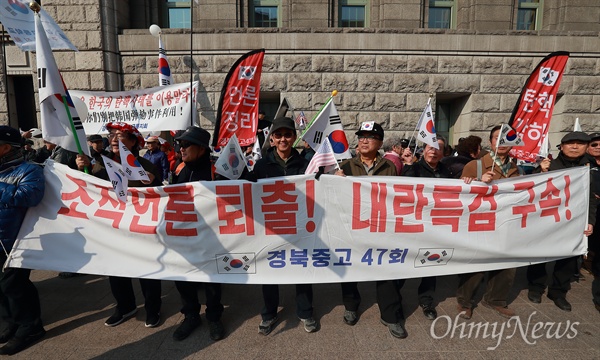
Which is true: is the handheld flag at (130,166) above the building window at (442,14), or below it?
below

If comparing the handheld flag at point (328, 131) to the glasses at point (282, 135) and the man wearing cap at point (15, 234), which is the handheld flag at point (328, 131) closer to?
the glasses at point (282, 135)

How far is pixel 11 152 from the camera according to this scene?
8.94 feet

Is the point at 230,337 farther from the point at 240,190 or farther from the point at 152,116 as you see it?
the point at 152,116

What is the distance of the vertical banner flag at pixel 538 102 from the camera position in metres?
4.09

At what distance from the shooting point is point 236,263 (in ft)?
9.66

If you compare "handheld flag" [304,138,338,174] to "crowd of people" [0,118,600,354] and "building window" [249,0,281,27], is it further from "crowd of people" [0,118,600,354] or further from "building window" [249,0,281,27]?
"building window" [249,0,281,27]

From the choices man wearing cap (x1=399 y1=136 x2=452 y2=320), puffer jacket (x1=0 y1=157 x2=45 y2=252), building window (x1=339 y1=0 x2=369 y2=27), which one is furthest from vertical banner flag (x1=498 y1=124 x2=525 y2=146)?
building window (x1=339 y1=0 x2=369 y2=27)

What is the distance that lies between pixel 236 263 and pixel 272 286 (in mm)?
438

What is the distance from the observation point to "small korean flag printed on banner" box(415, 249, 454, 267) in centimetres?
304

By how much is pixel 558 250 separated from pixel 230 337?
11.2 feet

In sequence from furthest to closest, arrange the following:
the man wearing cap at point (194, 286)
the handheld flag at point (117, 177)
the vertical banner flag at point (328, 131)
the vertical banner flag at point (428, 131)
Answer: the vertical banner flag at point (428, 131) < the vertical banner flag at point (328, 131) < the man wearing cap at point (194, 286) < the handheld flag at point (117, 177)

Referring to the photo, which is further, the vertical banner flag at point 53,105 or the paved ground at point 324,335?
the paved ground at point 324,335

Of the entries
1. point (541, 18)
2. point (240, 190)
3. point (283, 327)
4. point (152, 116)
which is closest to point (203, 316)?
point (283, 327)

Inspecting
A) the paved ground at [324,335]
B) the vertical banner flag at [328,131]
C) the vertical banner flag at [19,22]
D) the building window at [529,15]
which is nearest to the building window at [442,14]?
the building window at [529,15]
